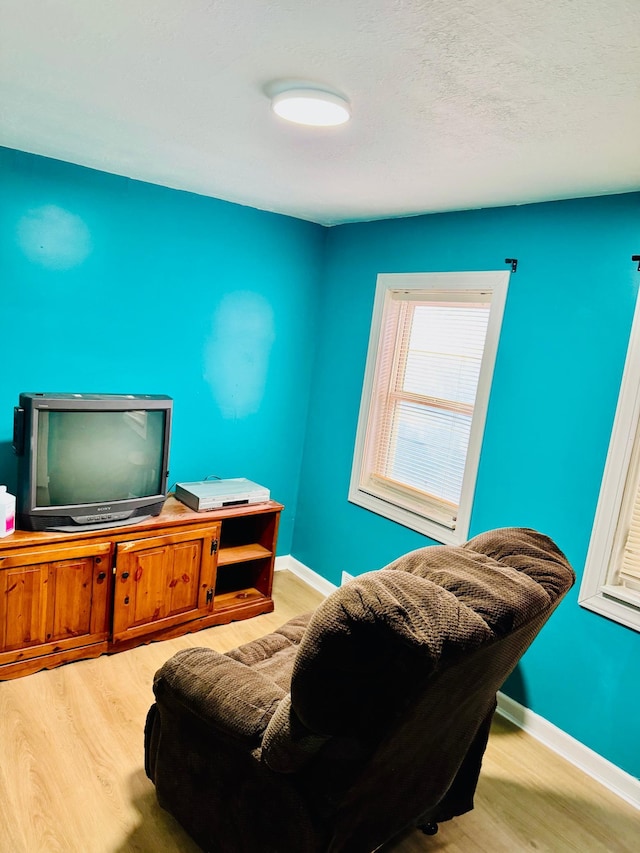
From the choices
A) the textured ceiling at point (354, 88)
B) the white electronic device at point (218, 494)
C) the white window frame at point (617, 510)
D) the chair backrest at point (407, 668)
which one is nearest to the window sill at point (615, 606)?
the white window frame at point (617, 510)

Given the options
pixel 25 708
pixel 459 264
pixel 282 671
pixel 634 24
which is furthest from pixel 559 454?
pixel 25 708

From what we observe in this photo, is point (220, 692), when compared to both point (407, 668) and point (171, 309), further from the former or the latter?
point (171, 309)

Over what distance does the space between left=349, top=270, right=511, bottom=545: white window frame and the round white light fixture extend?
1.28 m

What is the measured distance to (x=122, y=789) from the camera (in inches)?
78.6

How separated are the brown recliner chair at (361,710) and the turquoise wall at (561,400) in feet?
2.41

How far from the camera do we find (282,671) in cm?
187

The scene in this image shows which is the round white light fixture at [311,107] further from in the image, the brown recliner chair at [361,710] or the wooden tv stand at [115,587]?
the wooden tv stand at [115,587]

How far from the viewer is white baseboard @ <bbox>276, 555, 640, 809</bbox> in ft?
7.29

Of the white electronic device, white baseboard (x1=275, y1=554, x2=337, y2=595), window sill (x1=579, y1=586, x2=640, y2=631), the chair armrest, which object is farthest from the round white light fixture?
white baseboard (x1=275, y1=554, x2=337, y2=595)

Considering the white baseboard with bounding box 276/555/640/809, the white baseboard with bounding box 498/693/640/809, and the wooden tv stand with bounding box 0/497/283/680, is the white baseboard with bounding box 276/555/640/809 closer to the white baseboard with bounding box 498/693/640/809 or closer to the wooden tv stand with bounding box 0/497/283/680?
the white baseboard with bounding box 498/693/640/809

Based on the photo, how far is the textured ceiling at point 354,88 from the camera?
A: 1224 millimetres

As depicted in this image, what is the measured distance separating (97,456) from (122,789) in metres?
1.37

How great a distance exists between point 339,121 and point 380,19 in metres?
0.56

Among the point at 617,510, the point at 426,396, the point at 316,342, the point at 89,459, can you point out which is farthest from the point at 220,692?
the point at 316,342
